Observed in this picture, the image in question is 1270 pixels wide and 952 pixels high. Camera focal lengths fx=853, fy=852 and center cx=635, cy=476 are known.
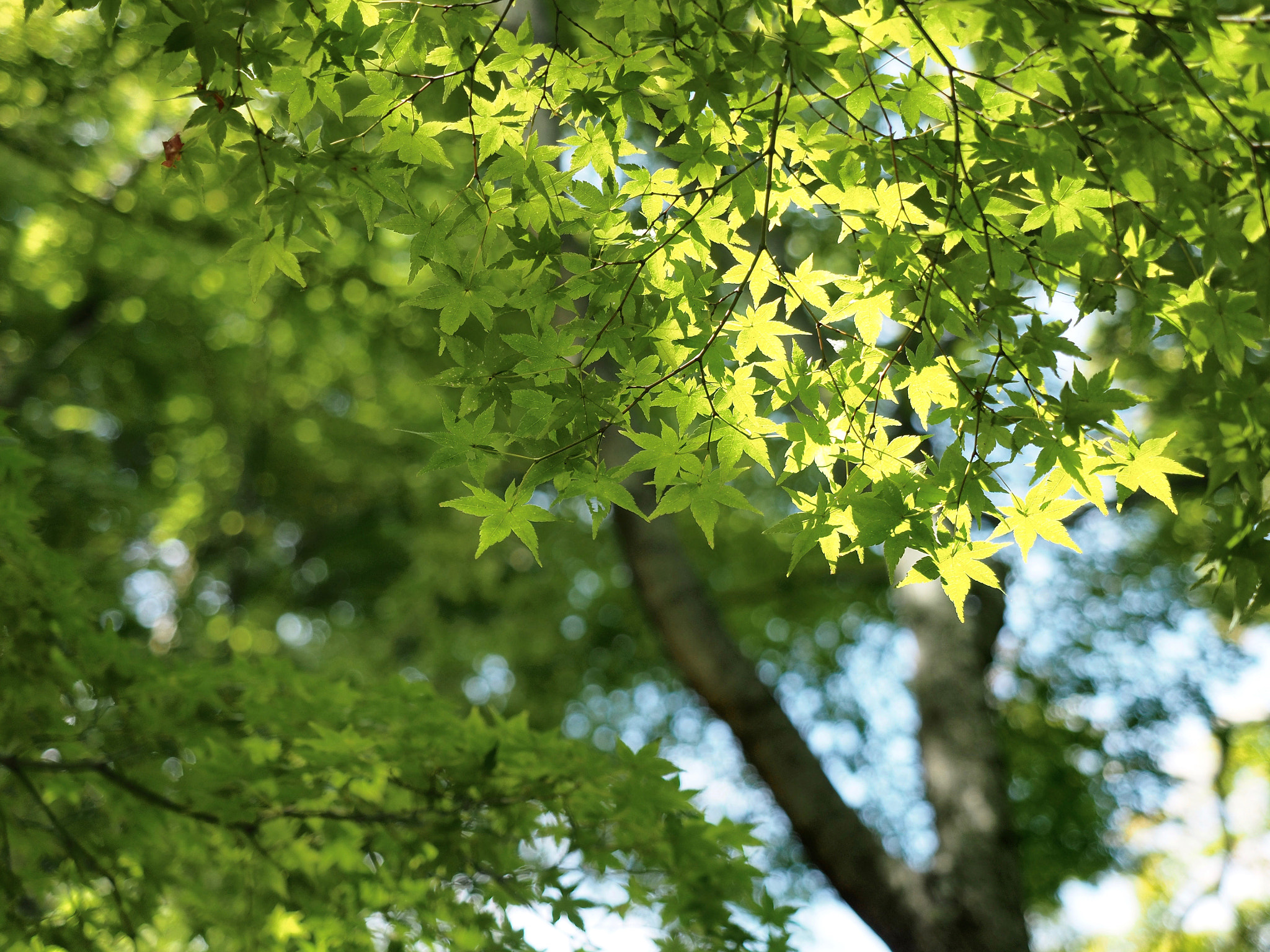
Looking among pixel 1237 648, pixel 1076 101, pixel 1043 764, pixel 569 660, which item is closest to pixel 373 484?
pixel 569 660

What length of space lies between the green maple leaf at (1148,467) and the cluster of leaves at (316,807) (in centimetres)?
209

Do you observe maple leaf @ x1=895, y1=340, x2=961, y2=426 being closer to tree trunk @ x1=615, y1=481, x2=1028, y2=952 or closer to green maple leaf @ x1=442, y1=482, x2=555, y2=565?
green maple leaf @ x1=442, y1=482, x2=555, y2=565

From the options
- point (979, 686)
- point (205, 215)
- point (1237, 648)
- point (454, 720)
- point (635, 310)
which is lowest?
point (454, 720)

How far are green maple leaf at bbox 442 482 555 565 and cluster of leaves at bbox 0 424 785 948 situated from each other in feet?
5.64

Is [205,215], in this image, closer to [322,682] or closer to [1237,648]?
[322,682]

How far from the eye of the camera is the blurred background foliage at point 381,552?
960 centimetres

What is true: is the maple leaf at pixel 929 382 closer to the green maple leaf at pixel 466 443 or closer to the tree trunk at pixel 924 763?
the green maple leaf at pixel 466 443

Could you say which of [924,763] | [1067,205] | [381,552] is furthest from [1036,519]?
[381,552]

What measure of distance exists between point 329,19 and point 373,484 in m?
12.6

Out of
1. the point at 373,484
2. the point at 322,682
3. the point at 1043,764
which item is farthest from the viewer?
the point at 373,484

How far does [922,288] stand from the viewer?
1715 millimetres

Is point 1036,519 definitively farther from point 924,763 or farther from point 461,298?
point 924,763

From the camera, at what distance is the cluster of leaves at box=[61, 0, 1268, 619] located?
1.60 metres

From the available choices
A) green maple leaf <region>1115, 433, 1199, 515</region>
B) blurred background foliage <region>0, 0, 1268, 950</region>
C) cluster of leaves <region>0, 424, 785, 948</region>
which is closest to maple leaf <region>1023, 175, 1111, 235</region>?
green maple leaf <region>1115, 433, 1199, 515</region>
